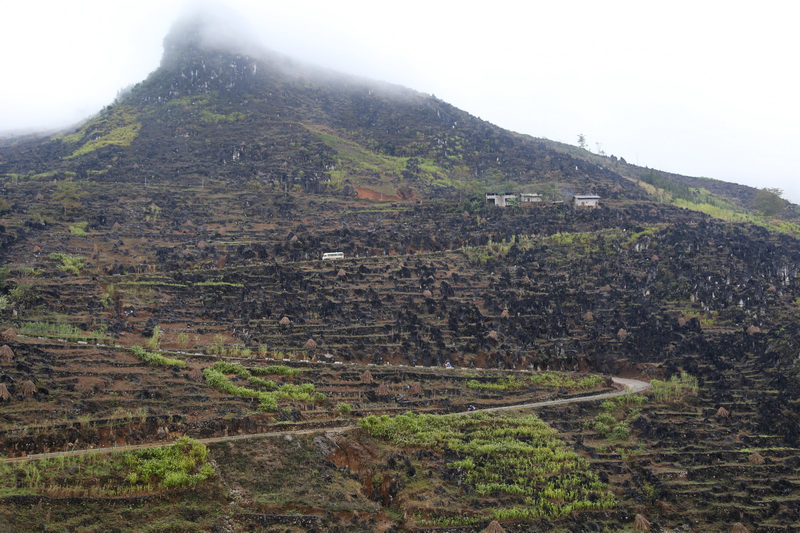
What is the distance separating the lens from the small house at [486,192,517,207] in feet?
267

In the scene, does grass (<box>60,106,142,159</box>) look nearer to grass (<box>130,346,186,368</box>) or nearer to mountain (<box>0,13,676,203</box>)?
mountain (<box>0,13,676,203</box>)

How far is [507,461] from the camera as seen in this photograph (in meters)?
33.3

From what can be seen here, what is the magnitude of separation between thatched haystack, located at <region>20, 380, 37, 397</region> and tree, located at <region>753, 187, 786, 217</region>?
9299cm

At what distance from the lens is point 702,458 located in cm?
3500

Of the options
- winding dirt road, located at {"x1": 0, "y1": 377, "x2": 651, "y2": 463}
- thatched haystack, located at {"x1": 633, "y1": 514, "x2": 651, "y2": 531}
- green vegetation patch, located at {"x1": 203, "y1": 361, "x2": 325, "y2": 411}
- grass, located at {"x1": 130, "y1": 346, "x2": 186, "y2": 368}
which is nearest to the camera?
winding dirt road, located at {"x1": 0, "y1": 377, "x2": 651, "y2": 463}

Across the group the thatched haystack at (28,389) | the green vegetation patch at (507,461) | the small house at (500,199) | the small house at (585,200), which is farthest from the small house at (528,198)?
the thatched haystack at (28,389)

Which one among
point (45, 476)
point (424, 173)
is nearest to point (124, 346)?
point (45, 476)

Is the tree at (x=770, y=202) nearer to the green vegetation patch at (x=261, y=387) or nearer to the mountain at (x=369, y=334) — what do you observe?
the mountain at (x=369, y=334)

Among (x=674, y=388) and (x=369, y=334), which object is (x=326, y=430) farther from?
(x=674, y=388)

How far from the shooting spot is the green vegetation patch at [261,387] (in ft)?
119

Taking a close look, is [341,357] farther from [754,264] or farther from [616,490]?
[754,264]

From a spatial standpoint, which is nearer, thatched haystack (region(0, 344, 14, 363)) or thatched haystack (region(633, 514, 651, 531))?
thatched haystack (region(633, 514, 651, 531))

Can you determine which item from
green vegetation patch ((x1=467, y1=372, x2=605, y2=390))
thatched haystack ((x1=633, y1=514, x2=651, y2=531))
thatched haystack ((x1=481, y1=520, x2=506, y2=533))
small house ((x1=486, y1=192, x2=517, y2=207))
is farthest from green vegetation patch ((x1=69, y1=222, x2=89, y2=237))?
thatched haystack ((x1=633, y1=514, x2=651, y2=531))

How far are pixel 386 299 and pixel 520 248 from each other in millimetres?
17641
